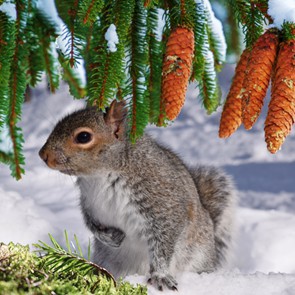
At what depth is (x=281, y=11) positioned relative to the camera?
4.77 feet

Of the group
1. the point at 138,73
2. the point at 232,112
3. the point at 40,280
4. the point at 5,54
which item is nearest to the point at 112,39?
the point at 138,73

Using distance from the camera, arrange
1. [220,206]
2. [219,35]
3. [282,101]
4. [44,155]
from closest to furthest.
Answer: [282,101] < [44,155] < [219,35] < [220,206]

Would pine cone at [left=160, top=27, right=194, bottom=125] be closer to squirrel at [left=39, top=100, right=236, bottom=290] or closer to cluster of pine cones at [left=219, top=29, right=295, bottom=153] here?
cluster of pine cones at [left=219, top=29, right=295, bottom=153]

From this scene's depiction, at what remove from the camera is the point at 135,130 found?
65.6 inches

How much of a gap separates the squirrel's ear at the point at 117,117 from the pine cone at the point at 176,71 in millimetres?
606

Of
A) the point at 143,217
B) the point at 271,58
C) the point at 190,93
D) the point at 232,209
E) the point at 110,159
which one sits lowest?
the point at 190,93

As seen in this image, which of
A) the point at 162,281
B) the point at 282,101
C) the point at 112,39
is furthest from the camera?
the point at 162,281

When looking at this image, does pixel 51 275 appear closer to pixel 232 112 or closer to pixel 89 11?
pixel 232 112

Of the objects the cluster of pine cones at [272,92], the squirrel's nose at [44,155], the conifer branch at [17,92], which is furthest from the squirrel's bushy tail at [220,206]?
the cluster of pine cones at [272,92]

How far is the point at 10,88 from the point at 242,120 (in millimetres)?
914

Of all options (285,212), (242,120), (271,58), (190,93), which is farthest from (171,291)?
(190,93)

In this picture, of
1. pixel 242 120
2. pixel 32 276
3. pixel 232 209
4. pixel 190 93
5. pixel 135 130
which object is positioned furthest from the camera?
pixel 190 93

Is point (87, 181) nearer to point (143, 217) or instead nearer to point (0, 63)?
point (143, 217)

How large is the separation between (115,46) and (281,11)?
0.51 m
